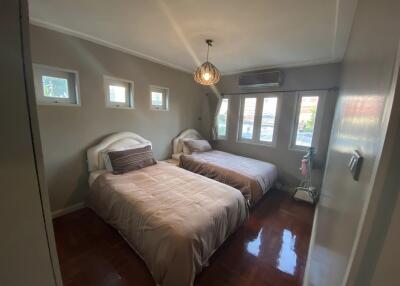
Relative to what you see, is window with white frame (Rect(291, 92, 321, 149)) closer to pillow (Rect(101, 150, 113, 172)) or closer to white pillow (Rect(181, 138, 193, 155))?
white pillow (Rect(181, 138, 193, 155))

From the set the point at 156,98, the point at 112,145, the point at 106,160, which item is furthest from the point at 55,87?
the point at 156,98

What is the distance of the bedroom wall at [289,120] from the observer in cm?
282

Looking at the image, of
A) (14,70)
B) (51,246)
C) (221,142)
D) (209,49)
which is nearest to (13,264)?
(51,246)

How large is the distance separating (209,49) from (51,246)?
2751 mm

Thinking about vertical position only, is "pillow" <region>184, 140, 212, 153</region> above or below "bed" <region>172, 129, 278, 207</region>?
above

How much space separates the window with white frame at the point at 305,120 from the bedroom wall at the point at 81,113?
269 cm

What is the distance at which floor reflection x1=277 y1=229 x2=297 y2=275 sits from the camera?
1657 millimetres

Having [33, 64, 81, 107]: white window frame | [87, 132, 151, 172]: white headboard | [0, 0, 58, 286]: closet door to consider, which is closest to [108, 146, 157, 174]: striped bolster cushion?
[87, 132, 151, 172]: white headboard

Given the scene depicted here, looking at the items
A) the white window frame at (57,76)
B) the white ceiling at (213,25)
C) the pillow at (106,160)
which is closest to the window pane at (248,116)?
the white ceiling at (213,25)

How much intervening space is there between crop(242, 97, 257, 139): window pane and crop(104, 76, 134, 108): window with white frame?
2382 mm

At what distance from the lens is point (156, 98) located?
11.1 ft

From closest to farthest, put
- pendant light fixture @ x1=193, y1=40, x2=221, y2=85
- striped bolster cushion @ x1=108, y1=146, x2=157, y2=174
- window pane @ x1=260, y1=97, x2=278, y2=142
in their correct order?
pendant light fixture @ x1=193, y1=40, x2=221, y2=85 < striped bolster cushion @ x1=108, y1=146, x2=157, y2=174 < window pane @ x1=260, y1=97, x2=278, y2=142

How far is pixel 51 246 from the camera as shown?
0.55 m

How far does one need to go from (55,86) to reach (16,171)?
2331 mm
